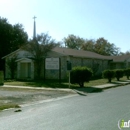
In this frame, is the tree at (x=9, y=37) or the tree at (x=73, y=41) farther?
the tree at (x=73, y=41)

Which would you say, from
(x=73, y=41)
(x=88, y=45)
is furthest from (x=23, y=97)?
(x=73, y=41)

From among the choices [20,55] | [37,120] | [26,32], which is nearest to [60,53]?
[20,55]

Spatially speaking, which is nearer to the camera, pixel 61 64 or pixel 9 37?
pixel 61 64

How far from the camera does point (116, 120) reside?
25.6 ft

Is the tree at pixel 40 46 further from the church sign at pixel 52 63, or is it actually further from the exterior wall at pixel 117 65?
the exterior wall at pixel 117 65

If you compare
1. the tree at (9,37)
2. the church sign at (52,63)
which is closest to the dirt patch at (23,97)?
the church sign at (52,63)

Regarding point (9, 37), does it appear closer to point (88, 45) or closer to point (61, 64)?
point (61, 64)

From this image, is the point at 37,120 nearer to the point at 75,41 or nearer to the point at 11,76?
the point at 11,76

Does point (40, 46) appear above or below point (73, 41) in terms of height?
below

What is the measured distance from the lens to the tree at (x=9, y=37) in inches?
1671

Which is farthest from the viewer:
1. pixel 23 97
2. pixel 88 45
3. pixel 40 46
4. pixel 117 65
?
pixel 88 45

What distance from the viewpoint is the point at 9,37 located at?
44000 millimetres

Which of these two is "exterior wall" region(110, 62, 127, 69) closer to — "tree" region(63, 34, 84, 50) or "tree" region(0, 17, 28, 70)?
"tree" region(0, 17, 28, 70)

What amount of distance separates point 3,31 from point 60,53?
53.4 ft
